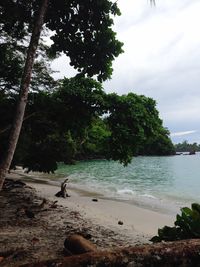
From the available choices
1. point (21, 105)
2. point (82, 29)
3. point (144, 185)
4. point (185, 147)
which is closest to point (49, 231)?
point (21, 105)

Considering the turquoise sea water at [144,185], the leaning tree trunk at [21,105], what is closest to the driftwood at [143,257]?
the leaning tree trunk at [21,105]

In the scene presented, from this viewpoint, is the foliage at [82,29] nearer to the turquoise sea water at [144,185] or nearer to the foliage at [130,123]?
the foliage at [130,123]

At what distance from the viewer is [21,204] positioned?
12.0m

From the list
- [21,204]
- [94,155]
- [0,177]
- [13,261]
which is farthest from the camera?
[94,155]

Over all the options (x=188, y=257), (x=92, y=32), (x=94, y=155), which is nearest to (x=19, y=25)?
(x=92, y=32)

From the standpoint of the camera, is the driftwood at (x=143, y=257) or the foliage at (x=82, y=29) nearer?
the driftwood at (x=143, y=257)

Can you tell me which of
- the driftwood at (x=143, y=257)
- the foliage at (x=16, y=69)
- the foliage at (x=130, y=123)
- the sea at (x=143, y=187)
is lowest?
the sea at (x=143, y=187)

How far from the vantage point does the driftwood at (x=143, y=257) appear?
2.68 metres

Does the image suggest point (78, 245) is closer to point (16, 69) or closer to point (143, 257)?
point (143, 257)

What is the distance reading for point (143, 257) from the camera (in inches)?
111

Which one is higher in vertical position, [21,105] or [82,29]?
[82,29]

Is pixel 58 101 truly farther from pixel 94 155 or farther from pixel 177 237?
pixel 94 155

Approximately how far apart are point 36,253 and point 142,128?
549 centimetres

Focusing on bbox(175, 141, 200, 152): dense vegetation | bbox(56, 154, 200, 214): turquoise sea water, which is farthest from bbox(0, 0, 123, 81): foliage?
bbox(175, 141, 200, 152): dense vegetation
